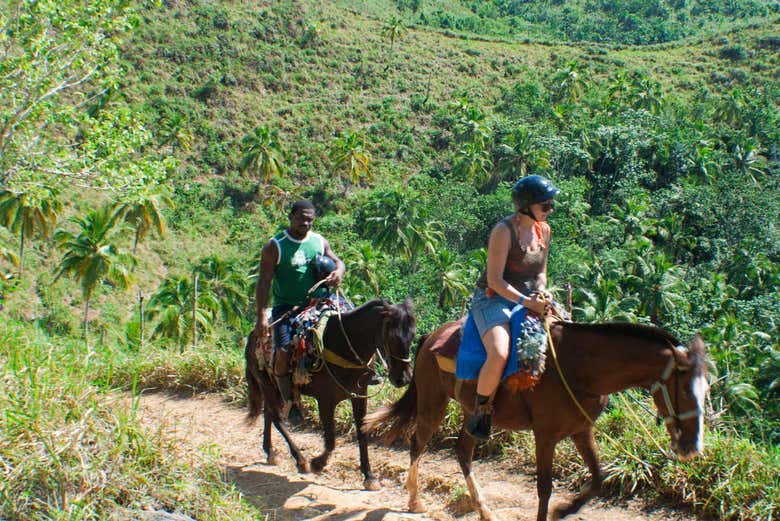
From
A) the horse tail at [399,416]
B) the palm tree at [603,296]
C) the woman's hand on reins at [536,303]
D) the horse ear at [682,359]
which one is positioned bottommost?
the palm tree at [603,296]

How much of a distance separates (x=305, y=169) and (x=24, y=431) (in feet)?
195

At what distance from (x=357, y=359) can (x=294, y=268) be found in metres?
1.19

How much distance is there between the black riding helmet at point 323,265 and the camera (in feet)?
23.3

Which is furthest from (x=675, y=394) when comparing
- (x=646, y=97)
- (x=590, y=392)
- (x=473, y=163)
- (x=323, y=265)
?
(x=646, y=97)

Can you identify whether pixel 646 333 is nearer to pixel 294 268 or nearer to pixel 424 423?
pixel 424 423

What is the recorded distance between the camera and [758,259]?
41.5 m

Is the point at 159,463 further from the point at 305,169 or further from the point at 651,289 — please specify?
the point at 305,169

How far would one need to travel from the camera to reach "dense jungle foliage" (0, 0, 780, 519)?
37.2ft

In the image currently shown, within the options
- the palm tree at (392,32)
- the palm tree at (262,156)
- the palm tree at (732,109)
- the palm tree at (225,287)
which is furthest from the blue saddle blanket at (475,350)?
the palm tree at (392,32)

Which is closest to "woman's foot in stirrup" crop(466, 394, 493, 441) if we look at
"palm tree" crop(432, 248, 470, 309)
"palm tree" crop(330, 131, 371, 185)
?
"palm tree" crop(432, 248, 470, 309)

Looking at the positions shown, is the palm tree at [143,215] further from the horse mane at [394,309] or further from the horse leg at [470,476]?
the horse leg at [470,476]

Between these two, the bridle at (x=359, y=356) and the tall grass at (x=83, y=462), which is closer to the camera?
the tall grass at (x=83, y=462)

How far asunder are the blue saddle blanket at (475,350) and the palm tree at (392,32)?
73.8 m

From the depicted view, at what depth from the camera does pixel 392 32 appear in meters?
78.1
